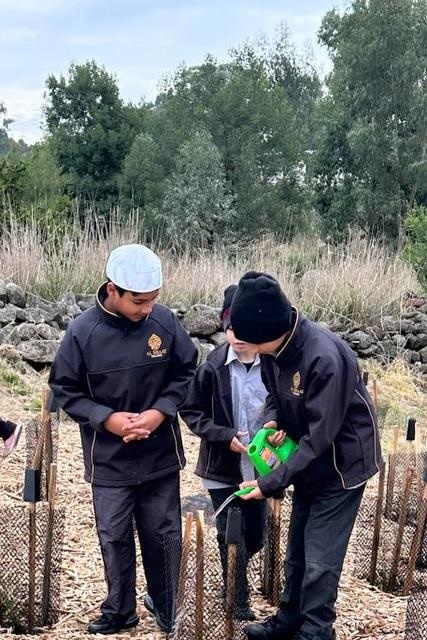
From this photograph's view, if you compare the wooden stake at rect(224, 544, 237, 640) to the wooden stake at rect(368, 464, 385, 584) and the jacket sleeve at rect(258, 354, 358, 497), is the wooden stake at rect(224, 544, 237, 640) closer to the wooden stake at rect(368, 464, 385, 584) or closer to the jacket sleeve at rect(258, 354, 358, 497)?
the jacket sleeve at rect(258, 354, 358, 497)

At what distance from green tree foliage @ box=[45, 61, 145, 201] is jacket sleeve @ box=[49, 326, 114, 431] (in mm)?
18653

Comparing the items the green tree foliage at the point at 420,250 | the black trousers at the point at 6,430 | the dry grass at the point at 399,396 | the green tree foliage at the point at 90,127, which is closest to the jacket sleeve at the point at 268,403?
the black trousers at the point at 6,430

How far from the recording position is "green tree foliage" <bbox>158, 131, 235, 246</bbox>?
17.0 m

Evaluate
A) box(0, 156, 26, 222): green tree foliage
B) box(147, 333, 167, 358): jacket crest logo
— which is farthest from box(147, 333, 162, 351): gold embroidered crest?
box(0, 156, 26, 222): green tree foliage

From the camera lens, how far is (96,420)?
296 centimetres

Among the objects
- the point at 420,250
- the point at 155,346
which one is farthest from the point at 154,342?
the point at 420,250

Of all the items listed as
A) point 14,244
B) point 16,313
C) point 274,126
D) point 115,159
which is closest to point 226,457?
point 16,313

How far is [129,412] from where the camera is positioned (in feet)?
10.1

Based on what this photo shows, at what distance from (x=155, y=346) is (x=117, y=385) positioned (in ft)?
0.65

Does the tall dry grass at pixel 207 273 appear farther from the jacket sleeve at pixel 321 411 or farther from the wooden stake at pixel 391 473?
the jacket sleeve at pixel 321 411

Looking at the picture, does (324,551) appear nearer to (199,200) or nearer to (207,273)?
(207,273)

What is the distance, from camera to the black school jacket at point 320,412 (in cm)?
267

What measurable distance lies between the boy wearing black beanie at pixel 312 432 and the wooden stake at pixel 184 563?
0.79ft

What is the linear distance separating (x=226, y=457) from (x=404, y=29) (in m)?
17.9
